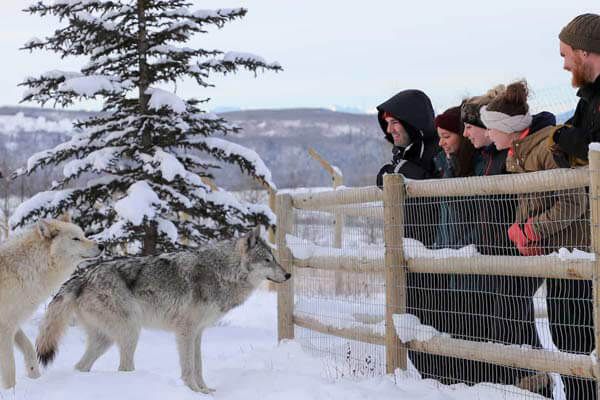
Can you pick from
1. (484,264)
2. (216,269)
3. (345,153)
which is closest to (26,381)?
(216,269)

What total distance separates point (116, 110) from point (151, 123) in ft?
3.07

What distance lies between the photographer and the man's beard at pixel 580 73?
4133mm

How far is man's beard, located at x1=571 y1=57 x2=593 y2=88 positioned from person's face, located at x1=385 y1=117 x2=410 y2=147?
6.19 feet

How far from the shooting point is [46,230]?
20.7 feet

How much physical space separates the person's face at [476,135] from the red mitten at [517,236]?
842 millimetres

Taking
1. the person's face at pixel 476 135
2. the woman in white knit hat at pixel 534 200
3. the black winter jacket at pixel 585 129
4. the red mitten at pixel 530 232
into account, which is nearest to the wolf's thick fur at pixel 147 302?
the person's face at pixel 476 135

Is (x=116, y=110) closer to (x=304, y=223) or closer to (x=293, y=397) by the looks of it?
(x=304, y=223)

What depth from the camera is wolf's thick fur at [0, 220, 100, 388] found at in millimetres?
5969

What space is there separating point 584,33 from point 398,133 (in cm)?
205

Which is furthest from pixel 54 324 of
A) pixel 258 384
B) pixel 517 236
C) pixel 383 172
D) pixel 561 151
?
pixel 561 151

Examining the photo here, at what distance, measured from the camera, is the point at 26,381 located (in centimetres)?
531

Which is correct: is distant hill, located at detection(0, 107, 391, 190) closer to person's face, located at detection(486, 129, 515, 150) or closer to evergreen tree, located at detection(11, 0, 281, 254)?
evergreen tree, located at detection(11, 0, 281, 254)

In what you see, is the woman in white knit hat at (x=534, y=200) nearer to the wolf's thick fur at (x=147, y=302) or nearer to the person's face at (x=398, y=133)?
the person's face at (x=398, y=133)

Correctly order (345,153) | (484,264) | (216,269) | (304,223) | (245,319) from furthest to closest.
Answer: (345,153) < (245,319) < (304,223) < (216,269) < (484,264)
